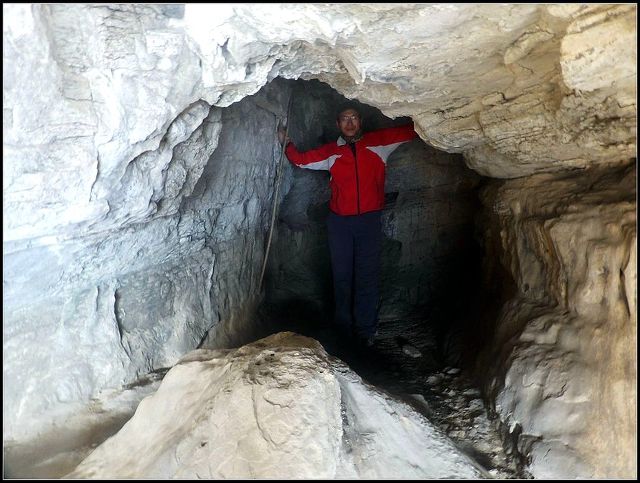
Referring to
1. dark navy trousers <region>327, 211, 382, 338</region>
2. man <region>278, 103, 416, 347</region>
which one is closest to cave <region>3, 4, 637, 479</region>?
man <region>278, 103, 416, 347</region>

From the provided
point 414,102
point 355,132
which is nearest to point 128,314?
point 414,102

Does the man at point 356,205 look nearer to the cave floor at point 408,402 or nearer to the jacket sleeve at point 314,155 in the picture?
the jacket sleeve at point 314,155

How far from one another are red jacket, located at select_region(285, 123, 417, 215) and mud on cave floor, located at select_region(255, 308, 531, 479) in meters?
1.29

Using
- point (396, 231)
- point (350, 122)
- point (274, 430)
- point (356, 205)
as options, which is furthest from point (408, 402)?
point (396, 231)

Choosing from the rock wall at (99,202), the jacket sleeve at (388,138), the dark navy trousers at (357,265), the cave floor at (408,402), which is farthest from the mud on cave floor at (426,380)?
the jacket sleeve at (388,138)

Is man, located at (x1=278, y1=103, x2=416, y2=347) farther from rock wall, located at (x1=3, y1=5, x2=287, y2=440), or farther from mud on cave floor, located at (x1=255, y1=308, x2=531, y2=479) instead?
rock wall, located at (x1=3, y1=5, x2=287, y2=440)

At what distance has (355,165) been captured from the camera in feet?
14.5

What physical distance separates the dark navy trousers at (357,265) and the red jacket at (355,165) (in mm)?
118

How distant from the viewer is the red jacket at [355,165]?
4.39 meters

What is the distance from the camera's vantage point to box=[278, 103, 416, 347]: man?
173 inches

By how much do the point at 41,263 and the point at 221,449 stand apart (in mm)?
1230

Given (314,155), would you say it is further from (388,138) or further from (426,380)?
(426,380)

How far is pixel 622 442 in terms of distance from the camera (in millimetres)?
2039

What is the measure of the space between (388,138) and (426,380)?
6.75ft
